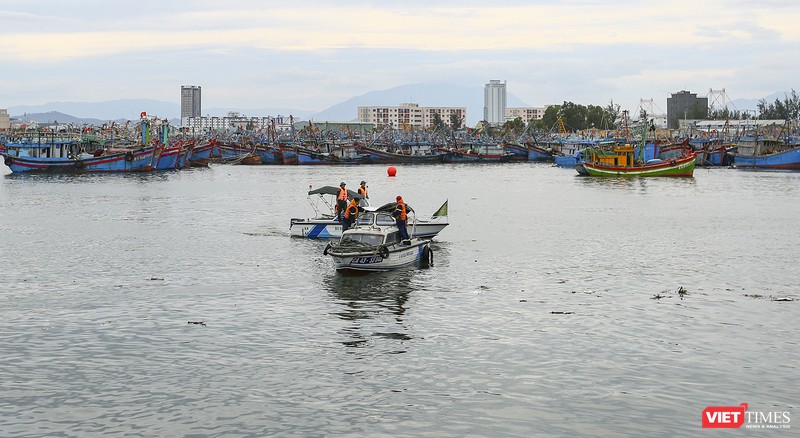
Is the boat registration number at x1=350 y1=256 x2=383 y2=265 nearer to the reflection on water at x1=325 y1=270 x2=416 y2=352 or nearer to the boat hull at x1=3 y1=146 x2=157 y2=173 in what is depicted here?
the reflection on water at x1=325 y1=270 x2=416 y2=352

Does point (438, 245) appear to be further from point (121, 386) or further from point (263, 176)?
point (263, 176)

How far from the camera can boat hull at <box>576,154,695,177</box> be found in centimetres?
9506

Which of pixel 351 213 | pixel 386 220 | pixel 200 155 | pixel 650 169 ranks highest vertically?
pixel 200 155

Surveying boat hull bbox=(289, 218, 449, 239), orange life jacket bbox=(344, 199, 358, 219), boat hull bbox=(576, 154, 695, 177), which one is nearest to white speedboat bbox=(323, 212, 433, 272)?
orange life jacket bbox=(344, 199, 358, 219)

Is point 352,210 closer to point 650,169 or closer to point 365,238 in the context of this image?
point 365,238

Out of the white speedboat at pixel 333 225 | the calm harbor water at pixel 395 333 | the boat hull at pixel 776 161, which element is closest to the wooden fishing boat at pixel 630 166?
the boat hull at pixel 776 161

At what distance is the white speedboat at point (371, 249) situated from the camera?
97.6 feet

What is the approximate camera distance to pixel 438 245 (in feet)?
129

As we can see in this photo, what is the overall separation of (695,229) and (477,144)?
414 feet

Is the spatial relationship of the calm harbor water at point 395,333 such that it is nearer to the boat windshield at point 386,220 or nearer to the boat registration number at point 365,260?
the boat registration number at point 365,260

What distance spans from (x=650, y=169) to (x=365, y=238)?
6945 centimetres

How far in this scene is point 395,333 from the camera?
2272 centimetres

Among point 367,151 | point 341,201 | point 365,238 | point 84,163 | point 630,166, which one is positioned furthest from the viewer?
point 367,151

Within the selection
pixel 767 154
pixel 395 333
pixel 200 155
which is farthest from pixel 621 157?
pixel 395 333
